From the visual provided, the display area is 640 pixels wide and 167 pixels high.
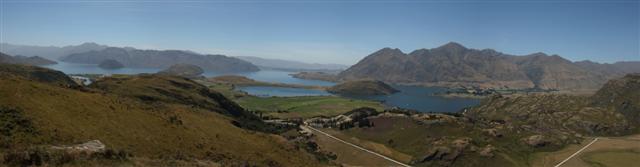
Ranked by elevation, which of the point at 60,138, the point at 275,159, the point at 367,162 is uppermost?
the point at 60,138

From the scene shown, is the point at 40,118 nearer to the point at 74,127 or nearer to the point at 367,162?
the point at 74,127

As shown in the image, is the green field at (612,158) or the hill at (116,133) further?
the green field at (612,158)

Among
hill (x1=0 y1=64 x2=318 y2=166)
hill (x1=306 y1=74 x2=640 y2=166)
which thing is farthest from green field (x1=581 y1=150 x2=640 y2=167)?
hill (x1=0 y1=64 x2=318 y2=166)

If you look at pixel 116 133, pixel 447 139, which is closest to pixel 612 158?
pixel 447 139

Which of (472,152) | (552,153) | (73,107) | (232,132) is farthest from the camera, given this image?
(552,153)

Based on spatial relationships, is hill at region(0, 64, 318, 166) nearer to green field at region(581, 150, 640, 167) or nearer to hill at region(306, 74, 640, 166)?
hill at region(306, 74, 640, 166)

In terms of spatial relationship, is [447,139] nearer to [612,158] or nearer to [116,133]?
[612,158]

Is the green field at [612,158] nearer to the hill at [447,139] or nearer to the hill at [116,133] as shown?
the hill at [447,139]

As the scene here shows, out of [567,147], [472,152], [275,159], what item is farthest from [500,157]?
[275,159]

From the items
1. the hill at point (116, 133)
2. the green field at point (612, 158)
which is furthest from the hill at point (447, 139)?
Answer: the hill at point (116, 133)
